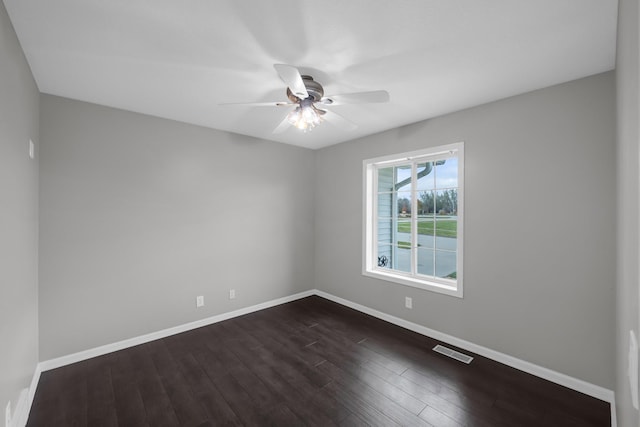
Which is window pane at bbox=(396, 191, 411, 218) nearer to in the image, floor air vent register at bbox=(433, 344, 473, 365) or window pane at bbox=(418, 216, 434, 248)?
window pane at bbox=(418, 216, 434, 248)

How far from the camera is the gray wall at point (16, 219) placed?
149cm

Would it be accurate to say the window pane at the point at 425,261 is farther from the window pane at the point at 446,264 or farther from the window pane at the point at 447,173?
the window pane at the point at 447,173

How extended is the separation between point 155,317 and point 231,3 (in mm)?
3122

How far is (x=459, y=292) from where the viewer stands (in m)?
2.88

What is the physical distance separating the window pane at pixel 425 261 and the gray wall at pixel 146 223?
6.47ft

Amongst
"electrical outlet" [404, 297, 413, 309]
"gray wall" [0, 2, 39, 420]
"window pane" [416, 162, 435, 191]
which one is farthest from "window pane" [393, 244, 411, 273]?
"gray wall" [0, 2, 39, 420]

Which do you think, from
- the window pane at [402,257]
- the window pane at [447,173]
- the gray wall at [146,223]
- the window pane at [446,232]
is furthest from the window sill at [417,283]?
the gray wall at [146,223]

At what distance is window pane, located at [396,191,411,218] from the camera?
3.56 metres

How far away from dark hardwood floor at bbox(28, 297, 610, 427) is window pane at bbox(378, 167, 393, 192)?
1.93 m

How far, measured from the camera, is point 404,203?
143 inches

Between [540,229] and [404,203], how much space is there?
151 centimetres

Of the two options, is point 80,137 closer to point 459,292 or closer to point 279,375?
point 279,375

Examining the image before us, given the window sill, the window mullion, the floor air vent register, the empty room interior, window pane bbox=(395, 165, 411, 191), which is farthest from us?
window pane bbox=(395, 165, 411, 191)

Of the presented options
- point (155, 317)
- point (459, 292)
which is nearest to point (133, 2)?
point (155, 317)
